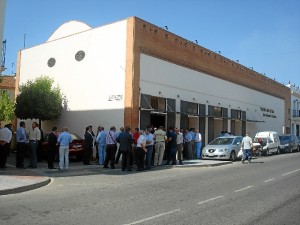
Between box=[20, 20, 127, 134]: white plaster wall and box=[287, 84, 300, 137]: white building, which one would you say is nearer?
box=[20, 20, 127, 134]: white plaster wall

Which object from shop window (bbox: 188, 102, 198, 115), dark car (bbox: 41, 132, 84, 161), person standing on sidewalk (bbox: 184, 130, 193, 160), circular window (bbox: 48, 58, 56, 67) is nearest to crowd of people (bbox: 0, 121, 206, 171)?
dark car (bbox: 41, 132, 84, 161)

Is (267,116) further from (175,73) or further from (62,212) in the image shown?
(62,212)

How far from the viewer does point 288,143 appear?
3306cm

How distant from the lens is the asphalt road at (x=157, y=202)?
6.87 meters

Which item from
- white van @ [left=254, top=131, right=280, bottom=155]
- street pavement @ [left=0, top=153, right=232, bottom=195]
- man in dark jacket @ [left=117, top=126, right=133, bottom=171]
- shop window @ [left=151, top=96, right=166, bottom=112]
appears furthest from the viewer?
white van @ [left=254, top=131, right=280, bottom=155]

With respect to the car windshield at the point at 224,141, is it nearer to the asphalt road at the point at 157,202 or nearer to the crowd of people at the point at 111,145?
the crowd of people at the point at 111,145

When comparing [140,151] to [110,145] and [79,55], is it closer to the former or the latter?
[110,145]

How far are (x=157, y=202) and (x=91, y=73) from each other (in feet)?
49.5

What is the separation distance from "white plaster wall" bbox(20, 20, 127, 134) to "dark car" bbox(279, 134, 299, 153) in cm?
1713

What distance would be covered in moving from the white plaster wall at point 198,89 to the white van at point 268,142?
390cm

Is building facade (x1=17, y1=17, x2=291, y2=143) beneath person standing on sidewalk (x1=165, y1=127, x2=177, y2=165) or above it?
above

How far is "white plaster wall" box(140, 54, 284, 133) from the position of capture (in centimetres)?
2208

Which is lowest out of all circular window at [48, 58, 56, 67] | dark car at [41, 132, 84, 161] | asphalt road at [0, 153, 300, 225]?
asphalt road at [0, 153, 300, 225]

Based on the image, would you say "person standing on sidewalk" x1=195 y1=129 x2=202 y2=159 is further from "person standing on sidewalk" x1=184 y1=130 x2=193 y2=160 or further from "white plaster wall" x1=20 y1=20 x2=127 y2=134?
"white plaster wall" x1=20 y1=20 x2=127 y2=134
